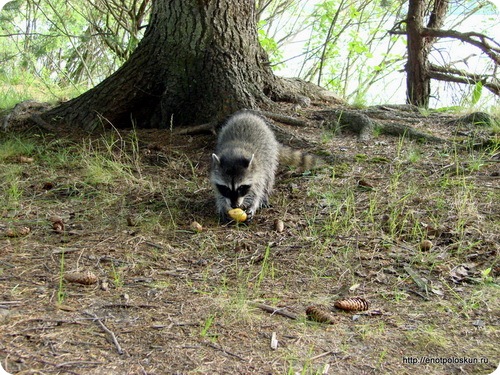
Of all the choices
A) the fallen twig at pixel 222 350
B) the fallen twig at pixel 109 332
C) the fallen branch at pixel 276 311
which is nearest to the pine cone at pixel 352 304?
the fallen branch at pixel 276 311

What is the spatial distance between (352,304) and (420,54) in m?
5.96

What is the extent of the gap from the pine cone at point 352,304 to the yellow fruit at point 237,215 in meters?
1.40

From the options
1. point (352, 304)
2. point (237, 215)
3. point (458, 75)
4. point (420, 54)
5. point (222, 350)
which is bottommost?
point (222, 350)

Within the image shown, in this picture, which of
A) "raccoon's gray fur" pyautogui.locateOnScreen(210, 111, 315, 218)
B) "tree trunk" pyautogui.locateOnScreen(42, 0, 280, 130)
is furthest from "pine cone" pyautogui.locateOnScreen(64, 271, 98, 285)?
"tree trunk" pyautogui.locateOnScreen(42, 0, 280, 130)

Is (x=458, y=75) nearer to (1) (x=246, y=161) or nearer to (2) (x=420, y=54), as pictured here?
(2) (x=420, y=54)

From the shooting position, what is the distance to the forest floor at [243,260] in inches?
96.4

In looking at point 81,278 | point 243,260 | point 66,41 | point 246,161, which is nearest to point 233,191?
point 246,161

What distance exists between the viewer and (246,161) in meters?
4.62

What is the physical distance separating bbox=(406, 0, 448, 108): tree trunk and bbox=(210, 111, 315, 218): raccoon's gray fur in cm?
343

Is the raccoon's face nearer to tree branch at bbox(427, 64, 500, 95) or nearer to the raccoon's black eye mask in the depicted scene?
the raccoon's black eye mask

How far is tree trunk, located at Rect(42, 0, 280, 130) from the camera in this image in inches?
216

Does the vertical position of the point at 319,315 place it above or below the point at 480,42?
below

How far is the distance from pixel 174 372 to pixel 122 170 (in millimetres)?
2915

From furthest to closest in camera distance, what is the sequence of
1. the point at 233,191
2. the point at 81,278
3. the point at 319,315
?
the point at 233,191 → the point at 81,278 → the point at 319,315
